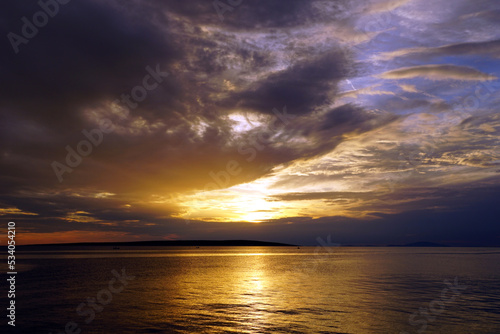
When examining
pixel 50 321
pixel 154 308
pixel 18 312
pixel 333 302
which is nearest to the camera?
pixel 50 321

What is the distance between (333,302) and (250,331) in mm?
16325

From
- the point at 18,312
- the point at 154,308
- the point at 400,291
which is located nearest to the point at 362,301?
the point at 400,291

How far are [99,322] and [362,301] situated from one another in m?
28.5

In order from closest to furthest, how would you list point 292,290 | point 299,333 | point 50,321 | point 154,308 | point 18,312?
point 299,333 < point 50,321 < point 18,312 < point 154,308 < point 292,290

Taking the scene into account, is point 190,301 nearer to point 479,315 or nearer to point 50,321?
point 50,321

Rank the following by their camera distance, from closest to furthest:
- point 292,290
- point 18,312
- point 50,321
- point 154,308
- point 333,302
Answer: point 50,321 → point 18,312 → point 154,308 → point 333,302 → point 292,290

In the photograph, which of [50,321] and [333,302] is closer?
[50,321]

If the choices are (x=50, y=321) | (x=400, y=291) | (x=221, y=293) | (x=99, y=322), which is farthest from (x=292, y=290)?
(x=50, y=321)

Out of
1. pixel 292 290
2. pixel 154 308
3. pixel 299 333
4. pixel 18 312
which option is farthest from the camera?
pixel 292 290

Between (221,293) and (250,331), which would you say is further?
(221,293)

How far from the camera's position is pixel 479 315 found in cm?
3481

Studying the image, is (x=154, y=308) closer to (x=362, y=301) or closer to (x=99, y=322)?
(x=99, y=322)

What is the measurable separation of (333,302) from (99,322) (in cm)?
2516

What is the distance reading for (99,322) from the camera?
31.6 metres
